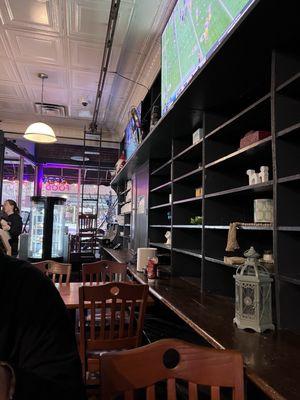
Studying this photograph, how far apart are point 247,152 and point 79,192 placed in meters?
8.40

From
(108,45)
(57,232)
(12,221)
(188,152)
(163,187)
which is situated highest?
(108,45)

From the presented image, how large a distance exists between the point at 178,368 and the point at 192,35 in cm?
251

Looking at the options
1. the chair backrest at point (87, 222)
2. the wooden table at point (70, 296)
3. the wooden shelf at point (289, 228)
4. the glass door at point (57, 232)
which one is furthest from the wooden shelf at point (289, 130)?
the chair backrest at point (87, 222)

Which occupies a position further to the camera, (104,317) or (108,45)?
(108,45)

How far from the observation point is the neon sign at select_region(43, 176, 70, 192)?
9804 mm

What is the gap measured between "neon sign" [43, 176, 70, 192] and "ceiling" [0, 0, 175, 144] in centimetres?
271

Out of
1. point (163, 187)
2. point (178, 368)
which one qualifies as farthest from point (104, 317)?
Answer: point (163, 187)

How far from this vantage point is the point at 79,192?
10.0m

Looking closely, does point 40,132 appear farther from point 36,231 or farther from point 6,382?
point 6,382

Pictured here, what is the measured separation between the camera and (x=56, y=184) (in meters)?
9.95

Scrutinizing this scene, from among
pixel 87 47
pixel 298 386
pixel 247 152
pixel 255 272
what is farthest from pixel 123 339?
pixel 87 47

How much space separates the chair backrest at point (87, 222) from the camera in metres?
8.00

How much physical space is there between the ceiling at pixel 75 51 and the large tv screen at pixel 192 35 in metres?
0.83

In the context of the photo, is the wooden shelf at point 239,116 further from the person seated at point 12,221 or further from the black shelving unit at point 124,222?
the person seated at point 12,221
